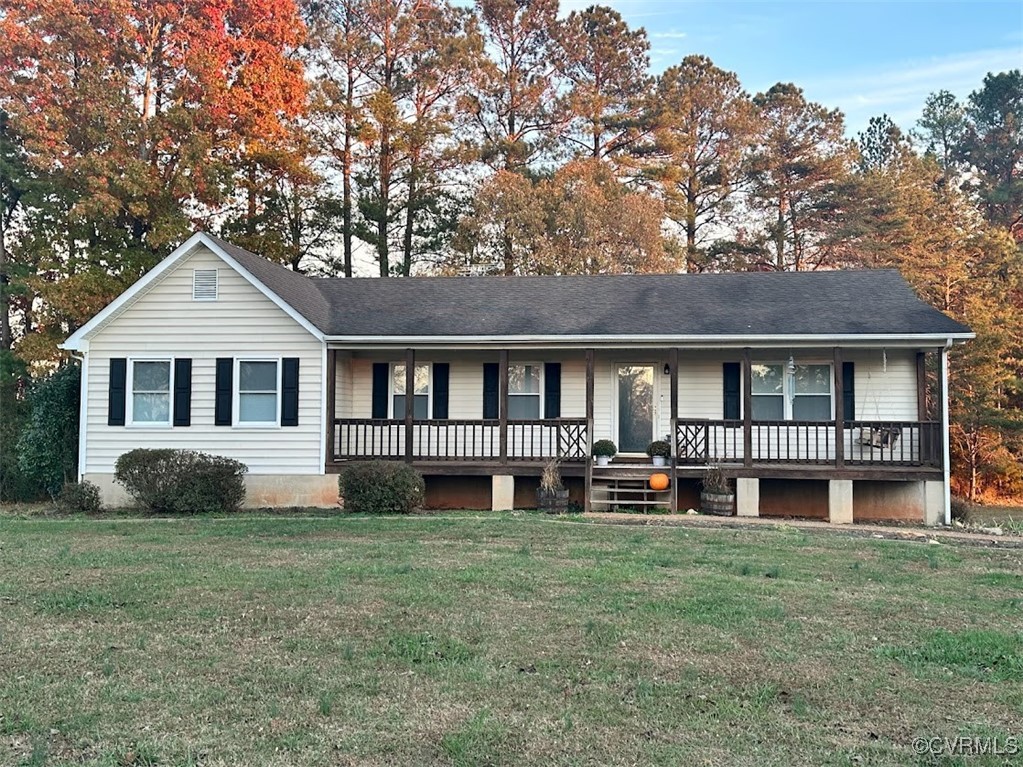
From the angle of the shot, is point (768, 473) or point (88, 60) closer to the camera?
point (768, 473)

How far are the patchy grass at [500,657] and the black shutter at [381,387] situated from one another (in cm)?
809

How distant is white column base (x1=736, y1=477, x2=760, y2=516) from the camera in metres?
15.5

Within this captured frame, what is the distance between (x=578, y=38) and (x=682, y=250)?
9471 millimetres

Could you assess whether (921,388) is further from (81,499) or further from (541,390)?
(81,499)

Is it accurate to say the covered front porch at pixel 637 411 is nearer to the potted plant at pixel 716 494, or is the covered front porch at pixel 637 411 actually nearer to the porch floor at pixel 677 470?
the porch floor at pixel 677 470

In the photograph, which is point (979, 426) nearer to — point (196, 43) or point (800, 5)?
point (800, 5)

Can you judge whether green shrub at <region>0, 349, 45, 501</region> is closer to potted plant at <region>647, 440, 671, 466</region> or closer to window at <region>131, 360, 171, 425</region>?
window at <region>131, 360, 171, 425</region>

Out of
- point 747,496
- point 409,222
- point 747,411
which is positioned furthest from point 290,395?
point 409,222

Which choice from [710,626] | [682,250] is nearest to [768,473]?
[710,626]

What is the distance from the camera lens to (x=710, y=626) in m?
6.54

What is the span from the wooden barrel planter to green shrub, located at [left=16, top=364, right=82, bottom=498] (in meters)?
13.3

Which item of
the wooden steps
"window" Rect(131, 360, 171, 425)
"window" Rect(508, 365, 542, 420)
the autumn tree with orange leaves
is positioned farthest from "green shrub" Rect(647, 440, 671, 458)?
the autumn tree with orange leaves

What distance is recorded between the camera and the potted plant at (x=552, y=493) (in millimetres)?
15219
